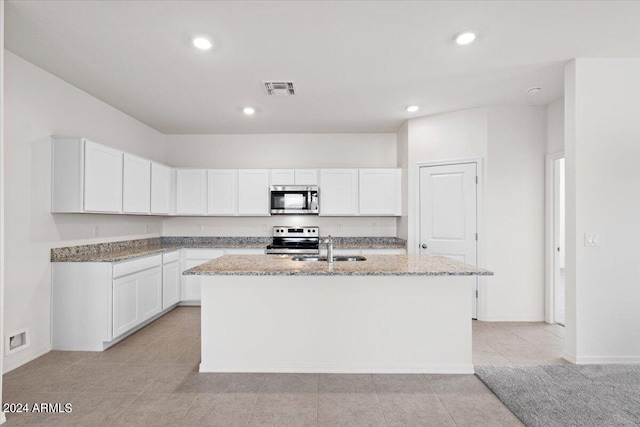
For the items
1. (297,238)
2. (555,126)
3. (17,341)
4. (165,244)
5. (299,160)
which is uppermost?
(555,126)

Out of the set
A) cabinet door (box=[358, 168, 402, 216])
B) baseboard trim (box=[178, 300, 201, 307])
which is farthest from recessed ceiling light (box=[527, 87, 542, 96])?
baseboard trim (box=[178, 300, 201, 307])

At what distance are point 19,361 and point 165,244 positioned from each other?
2.85 m

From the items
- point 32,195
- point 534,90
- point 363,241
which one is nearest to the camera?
point 32,195

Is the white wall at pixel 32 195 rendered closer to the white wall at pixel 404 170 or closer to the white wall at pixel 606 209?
the white wall at pixel 404 170

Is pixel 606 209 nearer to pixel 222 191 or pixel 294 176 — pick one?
pixel 294 176

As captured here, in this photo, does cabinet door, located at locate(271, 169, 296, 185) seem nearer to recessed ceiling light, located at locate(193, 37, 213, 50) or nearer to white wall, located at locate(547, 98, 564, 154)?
recessed ceiling light, located at locate(193, 37, 213, 50)

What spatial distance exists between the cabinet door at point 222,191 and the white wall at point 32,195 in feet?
6.02

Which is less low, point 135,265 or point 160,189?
point 160,189

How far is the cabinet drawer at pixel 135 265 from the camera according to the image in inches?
142

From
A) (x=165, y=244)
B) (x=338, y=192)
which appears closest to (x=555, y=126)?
(x=338, y=192)

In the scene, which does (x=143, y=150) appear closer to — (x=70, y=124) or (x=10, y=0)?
(x=70, y=124)

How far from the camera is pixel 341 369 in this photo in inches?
116

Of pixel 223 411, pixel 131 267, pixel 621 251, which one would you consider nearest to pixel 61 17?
pixel 131 267

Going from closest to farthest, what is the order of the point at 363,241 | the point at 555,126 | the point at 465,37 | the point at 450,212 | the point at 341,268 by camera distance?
the point at 465,37 < the point at 341,268 < the point at 555,126 < the point at 450,212 < the point at 363,241
